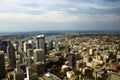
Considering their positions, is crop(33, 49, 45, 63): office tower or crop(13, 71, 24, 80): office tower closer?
crop(13, 71, 24, 80): office tower

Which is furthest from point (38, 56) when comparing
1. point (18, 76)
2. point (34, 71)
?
point (18, 76)

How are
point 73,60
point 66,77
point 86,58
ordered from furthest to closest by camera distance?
point 86,58 < point 73,60 < point 66,77

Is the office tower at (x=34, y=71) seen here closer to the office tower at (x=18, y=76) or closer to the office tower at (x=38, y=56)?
the office tower at (x=18, y=76)

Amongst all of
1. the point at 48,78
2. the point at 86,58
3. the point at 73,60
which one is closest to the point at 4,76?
the point at 48,78

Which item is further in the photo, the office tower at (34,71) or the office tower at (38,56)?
the office tower at (38,56)

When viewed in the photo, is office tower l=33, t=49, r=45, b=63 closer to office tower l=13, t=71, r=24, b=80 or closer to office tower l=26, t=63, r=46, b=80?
office tower l=26, t=63, r=46, b=80

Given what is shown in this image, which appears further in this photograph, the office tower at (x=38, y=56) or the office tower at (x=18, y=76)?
the office tower at (x=38, y=56)

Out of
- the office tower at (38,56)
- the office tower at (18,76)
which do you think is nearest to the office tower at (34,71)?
the office tower at (18,76)

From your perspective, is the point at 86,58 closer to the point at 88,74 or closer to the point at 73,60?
the point at 73,60

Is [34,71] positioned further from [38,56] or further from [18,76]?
[38,56]

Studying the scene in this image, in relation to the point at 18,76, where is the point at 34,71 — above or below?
above

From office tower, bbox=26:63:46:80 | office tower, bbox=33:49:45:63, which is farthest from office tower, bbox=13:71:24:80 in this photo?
office tower, bbox=33:49:45:63
